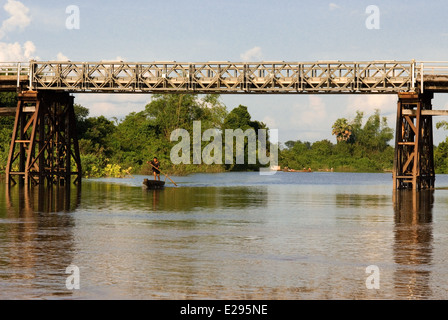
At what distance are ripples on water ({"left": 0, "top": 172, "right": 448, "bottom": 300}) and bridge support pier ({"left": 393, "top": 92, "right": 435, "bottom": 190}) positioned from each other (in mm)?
17097

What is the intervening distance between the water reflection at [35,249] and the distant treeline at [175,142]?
38499mm

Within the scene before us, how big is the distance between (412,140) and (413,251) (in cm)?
3137

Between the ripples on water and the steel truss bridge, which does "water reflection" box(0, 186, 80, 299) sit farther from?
the steel truss bridge

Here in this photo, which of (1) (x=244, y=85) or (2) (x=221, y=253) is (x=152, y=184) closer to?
(1) (x=244, y=85)

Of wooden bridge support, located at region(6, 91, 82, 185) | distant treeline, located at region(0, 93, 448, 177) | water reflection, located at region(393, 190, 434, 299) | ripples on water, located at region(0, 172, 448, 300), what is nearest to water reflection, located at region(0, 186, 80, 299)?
ripples on water, located at region(0, 172, 448, 300)

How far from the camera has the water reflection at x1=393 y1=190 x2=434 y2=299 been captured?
11711 millimetres

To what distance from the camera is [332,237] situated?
738 inches

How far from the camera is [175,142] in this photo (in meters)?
106

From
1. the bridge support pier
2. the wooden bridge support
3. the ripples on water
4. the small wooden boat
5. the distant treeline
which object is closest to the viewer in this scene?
the ripples on water

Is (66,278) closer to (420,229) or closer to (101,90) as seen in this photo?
(420,229)

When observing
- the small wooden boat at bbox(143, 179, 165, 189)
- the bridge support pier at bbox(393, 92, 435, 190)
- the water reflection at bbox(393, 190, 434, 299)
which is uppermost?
the bridge support pier at bbox(393, 92, 435, 190)

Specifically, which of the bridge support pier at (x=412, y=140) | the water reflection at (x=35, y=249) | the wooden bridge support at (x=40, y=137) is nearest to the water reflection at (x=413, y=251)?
the water reflection at (x=35, y=249)

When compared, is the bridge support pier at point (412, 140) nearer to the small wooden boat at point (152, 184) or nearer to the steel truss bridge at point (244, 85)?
the steel truss bridge at point (244, 85)

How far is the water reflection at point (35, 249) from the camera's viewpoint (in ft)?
38.4
